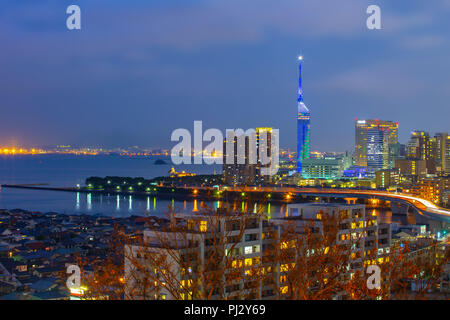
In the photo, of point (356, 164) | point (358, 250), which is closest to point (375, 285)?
point (358, 250)

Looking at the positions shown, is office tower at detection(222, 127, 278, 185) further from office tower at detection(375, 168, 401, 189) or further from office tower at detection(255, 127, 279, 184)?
office tower at detection(375, 168, 401, 189)

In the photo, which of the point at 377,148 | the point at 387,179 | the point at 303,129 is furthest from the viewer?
the point at 377,148

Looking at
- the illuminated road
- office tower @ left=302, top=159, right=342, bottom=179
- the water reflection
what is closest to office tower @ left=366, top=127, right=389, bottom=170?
office tower @ left=302, top=159, right=342, bottom=179

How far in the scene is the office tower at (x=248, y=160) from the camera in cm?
3153

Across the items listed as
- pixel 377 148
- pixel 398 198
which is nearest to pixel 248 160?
pixel 398 198

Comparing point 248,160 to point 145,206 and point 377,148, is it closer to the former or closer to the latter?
point 145,206

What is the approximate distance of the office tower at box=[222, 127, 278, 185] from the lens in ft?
103

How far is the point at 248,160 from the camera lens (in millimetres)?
33219

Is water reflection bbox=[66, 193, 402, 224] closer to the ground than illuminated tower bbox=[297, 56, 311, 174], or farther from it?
closer to the ground

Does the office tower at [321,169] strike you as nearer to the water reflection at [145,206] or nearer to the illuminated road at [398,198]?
the illuminated road at [398,198]

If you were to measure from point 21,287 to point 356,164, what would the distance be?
42.0m
